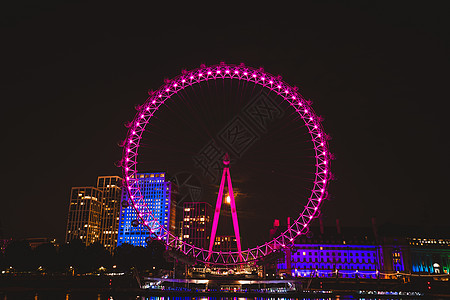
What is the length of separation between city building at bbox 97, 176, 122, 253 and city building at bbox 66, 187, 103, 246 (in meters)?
2.58

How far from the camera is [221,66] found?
45.9 meters

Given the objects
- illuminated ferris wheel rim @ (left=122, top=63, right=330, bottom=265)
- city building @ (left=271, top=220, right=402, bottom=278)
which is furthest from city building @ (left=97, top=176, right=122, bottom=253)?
illuminated ferris wheel rim @ (left=122, top=63, right=330, bottom=265)

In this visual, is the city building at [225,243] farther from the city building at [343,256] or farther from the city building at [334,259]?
the city building at [334,259]

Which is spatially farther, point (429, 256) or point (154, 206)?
point (154, 206)

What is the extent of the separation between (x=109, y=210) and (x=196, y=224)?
38.8m

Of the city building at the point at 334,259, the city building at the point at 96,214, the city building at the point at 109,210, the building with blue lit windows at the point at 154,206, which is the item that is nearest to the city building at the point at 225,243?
the building with blue lit windows at the point at 154,206

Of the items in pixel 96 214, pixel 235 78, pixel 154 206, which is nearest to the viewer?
pixel 235 78

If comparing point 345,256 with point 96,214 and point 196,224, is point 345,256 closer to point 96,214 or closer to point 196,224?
point 196,224

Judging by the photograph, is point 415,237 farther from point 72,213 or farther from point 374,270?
point 72,213

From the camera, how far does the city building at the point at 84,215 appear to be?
6407 inches

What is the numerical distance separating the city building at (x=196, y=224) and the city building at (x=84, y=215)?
3661 centimetres

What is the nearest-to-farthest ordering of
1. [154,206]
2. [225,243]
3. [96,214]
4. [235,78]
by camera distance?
1. [235,78]
2. [154,206]
3. [96,214]
4. [225,243]

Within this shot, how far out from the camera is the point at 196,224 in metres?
167

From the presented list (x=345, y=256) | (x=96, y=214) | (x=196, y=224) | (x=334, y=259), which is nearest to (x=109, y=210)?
(x=96, y=214)
